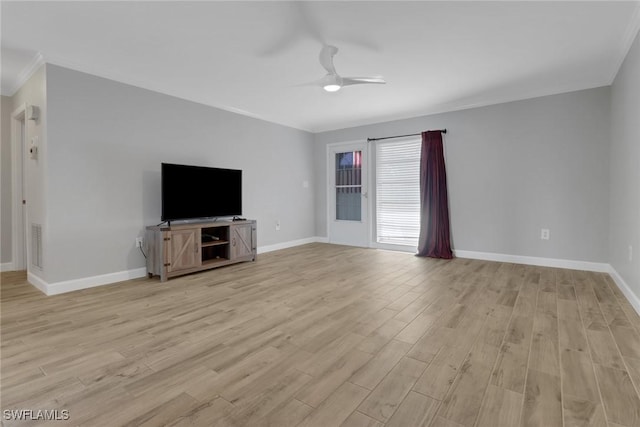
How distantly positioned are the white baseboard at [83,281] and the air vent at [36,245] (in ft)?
0.54

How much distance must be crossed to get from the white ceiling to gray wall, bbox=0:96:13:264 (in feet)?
0.96

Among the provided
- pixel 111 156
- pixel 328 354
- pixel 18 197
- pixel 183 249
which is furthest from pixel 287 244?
pixel 328 354

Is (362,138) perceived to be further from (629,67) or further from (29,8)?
(29,8)

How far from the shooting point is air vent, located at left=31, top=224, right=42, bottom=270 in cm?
324

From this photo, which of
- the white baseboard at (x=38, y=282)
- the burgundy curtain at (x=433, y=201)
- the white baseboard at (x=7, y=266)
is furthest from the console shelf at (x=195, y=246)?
the burgundy curtain at (x=433, y=201)

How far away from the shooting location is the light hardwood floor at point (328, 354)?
1.35 meters

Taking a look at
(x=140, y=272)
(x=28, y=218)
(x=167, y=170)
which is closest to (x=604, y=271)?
(x=167, y=170)

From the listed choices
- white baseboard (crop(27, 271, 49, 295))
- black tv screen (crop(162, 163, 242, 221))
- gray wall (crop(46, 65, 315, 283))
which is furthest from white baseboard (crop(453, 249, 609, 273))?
white baseboard (crop(27, 271, 49, 295))

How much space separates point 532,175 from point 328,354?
3963 millimetres

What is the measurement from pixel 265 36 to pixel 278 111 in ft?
7.94

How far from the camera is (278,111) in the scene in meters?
5.07

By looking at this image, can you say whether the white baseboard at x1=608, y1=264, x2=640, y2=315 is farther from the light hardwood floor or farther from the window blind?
the window blind

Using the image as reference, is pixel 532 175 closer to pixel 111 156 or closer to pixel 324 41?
pixel 324 41

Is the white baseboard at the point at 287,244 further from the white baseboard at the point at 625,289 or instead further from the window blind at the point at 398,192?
the white baseboard at the point at 625,289
